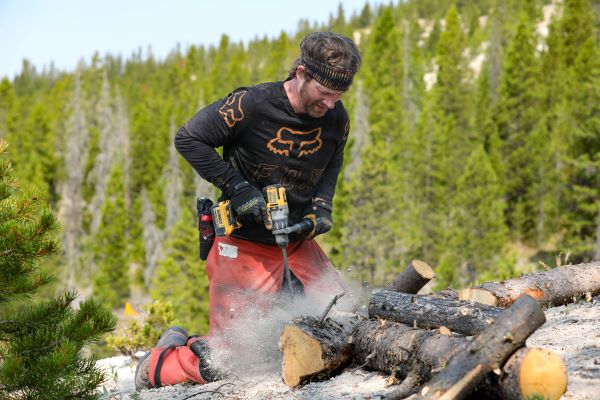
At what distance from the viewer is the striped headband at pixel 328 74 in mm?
4043

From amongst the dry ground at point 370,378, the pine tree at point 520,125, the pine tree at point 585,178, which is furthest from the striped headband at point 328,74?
the pine tree at point 520,125

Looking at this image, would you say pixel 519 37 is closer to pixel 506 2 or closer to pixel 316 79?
pixel 506 2

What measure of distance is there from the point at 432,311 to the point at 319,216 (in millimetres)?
1225

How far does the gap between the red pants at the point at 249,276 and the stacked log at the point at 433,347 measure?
1.38ft

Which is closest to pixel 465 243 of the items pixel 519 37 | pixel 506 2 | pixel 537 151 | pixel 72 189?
pixel 537 151

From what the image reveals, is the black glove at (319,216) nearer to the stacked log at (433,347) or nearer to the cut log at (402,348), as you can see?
the stacked log at (433,347)

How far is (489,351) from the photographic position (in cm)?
276

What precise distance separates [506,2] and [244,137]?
200ft

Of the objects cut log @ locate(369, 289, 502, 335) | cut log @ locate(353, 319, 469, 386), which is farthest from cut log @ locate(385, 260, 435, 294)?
cut log @ locate(353, 319, 469, 386)

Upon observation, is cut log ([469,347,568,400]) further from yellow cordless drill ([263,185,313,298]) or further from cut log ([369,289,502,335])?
yellow cordless drill ([263,185,313,298])

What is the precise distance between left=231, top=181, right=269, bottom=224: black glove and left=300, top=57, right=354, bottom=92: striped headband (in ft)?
2.89

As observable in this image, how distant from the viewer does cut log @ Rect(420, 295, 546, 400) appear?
2.73m

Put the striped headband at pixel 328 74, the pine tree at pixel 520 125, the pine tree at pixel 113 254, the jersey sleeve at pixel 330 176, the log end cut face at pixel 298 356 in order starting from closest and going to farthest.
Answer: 1. the log end cut face at pixel 298 356
2. the striped headband at pixel 328 74
3. the jersey sleeve at pixel 330 176
4. the pine tree at pixel 520 125
5. the pine tree at pixel 113 254

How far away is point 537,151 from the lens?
34.5 metres
